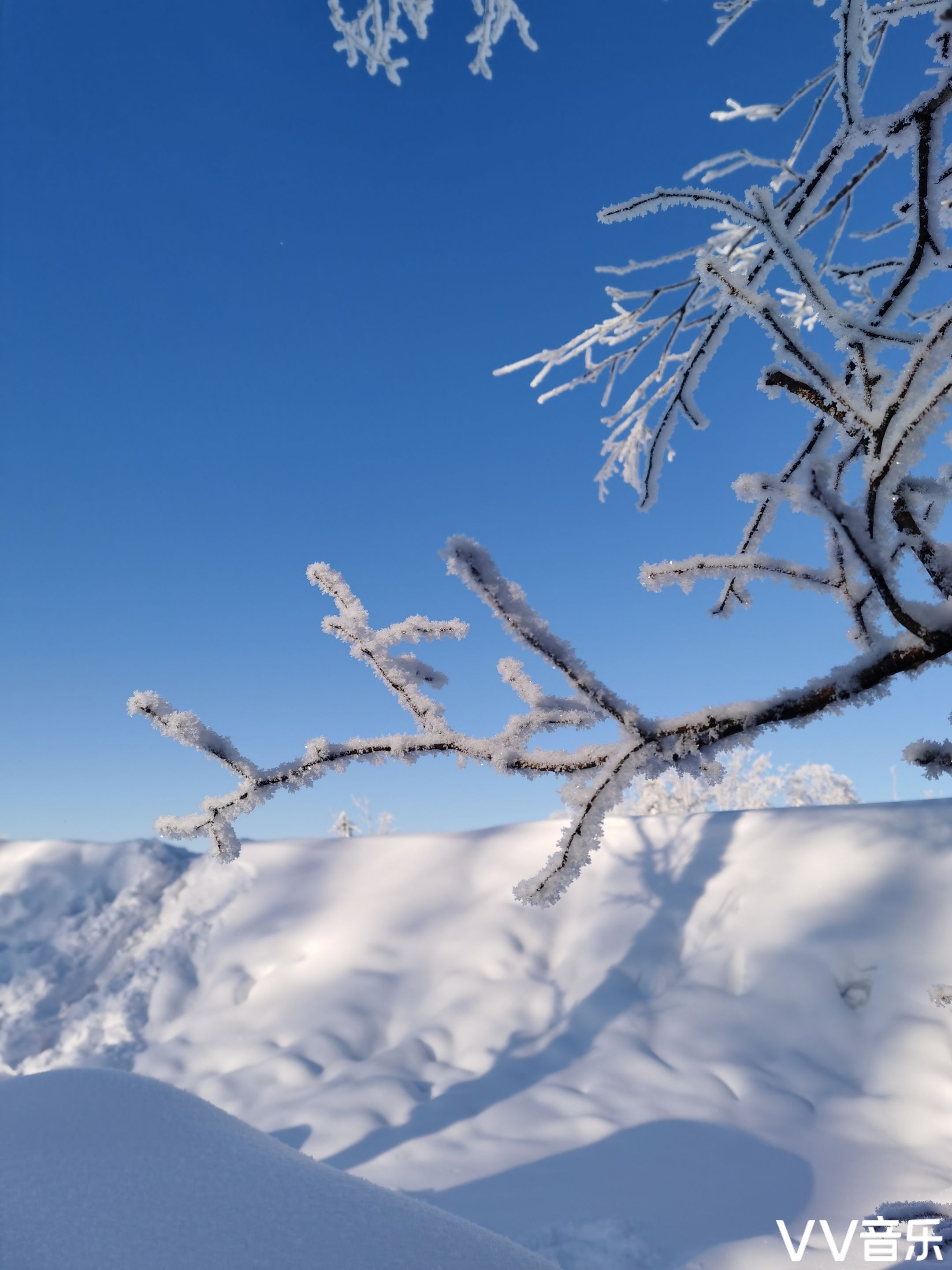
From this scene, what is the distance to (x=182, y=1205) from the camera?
1191 mm

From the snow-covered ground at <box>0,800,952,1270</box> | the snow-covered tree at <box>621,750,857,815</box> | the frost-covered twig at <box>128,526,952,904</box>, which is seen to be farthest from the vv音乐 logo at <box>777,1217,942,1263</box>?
the snow-covered tree at <box>621,750,857,815</box>

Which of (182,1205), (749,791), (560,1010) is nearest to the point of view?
(182,1205)

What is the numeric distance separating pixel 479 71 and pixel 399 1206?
4.24m

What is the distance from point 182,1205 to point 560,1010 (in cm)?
408

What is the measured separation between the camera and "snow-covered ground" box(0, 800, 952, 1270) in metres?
3.06

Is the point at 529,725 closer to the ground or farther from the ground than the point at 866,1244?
farther from the ground

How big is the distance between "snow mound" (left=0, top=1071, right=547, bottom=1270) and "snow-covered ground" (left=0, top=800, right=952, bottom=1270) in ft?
5.50

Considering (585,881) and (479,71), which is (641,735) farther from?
(585,881)

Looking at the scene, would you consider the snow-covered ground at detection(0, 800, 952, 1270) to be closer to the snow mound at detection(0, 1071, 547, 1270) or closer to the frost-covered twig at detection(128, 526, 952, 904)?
the snow mound at detection(0, 1071, 547, 1270)

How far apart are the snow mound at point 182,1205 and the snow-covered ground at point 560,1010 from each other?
168 cm

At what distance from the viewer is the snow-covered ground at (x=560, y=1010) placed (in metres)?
3.06

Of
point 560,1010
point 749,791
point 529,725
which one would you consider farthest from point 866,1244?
point 749,791

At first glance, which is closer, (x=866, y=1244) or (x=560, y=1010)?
(x=866, y=1244)

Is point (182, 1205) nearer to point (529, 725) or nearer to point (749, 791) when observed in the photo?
point (529, 725)
